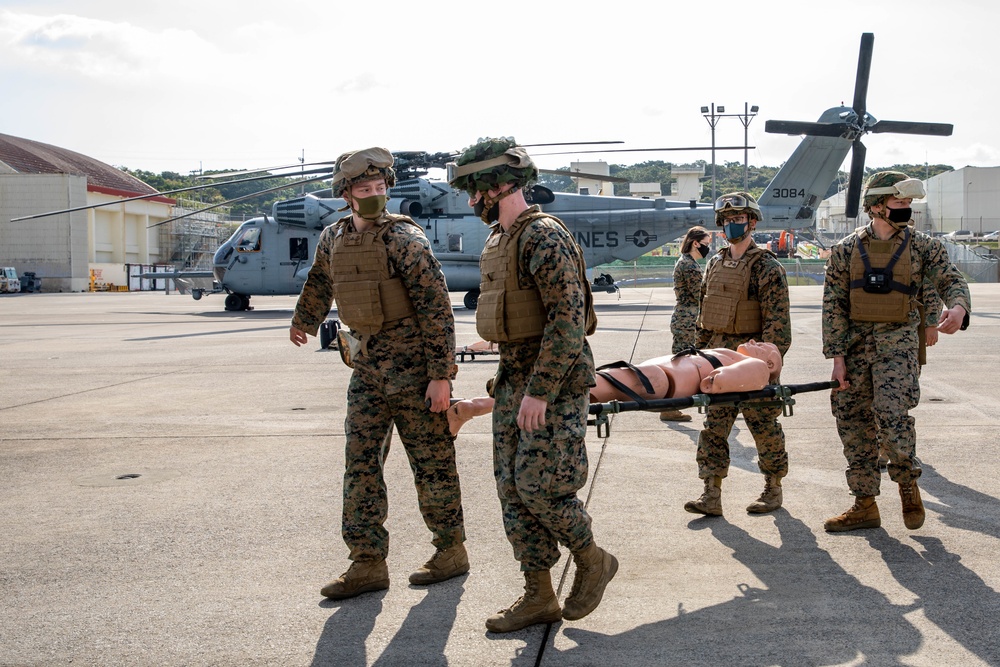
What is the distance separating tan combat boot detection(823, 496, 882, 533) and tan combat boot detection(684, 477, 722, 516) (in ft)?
1.88

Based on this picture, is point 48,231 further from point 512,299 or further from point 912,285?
point 512,299

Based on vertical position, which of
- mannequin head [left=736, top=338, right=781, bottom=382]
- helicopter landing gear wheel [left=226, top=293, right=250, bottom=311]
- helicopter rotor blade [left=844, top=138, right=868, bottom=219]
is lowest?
helicopter landing gear wheel [left=226, top=293, right=250, bottom=311]

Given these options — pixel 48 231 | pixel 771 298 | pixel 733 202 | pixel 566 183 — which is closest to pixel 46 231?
pixel 48 231

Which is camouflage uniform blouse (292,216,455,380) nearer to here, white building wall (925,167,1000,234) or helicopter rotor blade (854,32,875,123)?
helicopter rotor blade (854,32,875,123)

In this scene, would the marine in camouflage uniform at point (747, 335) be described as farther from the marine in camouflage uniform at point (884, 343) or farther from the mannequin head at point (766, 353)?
the marine in camouflage uniform at point (884, 343)

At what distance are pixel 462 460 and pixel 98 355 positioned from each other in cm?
1035

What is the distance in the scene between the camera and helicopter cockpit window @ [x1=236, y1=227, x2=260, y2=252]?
26.3 meters

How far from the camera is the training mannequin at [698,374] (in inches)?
192

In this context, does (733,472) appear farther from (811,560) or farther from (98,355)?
(98,355)

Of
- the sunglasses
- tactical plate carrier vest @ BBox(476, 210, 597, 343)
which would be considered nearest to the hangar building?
the sunglasses

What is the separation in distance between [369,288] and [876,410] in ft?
9.03

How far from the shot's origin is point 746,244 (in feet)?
18.9

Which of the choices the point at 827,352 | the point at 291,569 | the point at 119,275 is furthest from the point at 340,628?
the point at 119,275

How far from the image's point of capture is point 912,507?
193 inches
